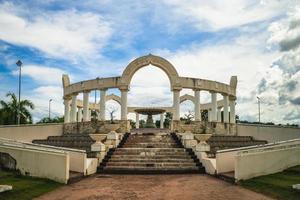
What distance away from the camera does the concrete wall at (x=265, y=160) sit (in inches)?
456

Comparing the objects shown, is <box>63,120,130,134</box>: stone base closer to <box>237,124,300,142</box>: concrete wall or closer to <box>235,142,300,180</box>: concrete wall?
<box>237,124,300,142</box>: concrete wall

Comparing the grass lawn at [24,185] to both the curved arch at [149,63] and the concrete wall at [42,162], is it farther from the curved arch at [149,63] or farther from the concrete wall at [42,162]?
the curved arch at [149,63]

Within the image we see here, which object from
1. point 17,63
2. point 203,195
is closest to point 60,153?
point 203,195

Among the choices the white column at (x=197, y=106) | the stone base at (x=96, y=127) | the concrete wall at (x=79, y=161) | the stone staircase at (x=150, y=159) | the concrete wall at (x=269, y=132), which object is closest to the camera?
the concrete wall at (x=79, y=161)

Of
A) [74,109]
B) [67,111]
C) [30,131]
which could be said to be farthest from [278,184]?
[67,111]

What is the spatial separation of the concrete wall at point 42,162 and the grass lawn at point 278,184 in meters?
5.73

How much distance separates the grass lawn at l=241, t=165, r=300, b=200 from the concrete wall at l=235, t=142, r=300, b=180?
0.25 meters

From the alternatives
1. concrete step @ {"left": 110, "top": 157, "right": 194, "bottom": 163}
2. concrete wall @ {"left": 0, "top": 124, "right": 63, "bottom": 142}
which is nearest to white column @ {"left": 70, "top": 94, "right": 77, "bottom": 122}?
concrete wall @ {"left": 0, "top": 124, "right": 63, "bottom": 142}

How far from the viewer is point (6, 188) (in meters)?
8.90

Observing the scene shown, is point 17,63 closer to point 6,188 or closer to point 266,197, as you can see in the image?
point 6,188

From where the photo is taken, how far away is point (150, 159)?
51.7 ft

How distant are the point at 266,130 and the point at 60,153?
14876 mm

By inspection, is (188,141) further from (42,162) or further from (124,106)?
(124,106)

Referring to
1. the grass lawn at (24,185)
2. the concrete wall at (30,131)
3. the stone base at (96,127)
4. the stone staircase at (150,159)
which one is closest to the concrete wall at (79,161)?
the stone staircase at (150,159)
